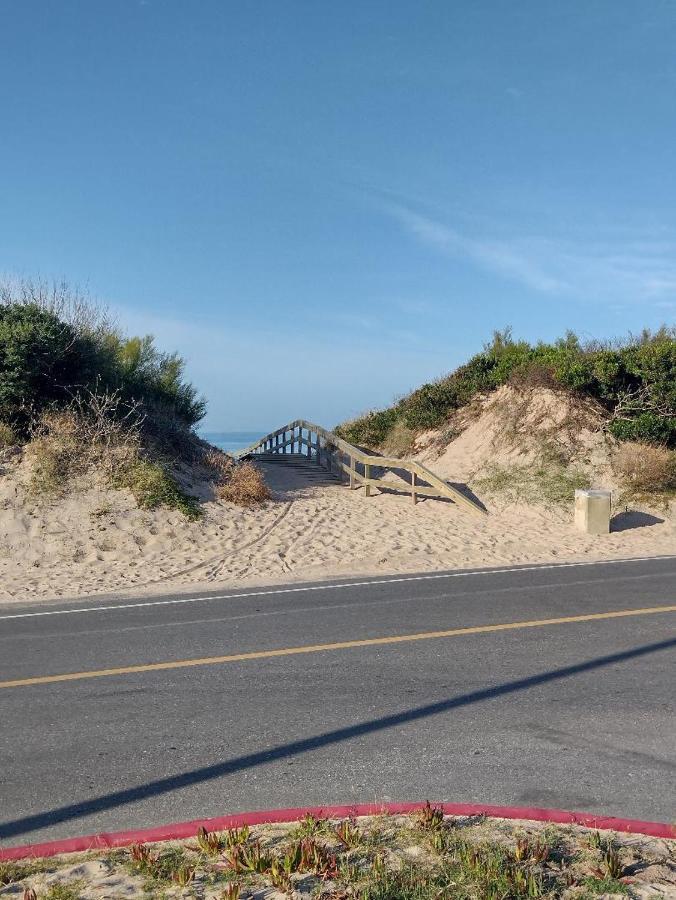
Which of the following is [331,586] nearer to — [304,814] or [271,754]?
[271,754]

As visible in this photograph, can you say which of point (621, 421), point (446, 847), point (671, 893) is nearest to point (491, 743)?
point (446, 847)

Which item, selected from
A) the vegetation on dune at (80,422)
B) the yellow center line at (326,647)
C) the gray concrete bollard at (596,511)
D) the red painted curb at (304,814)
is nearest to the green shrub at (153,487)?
the vegetation on dune at (80,422)

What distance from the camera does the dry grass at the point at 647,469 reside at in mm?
20172

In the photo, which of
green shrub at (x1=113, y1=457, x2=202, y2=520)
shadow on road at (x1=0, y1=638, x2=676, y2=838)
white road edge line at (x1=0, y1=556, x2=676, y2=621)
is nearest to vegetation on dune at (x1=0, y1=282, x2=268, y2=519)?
green shrub at (x1=113, y1=457, x2=202, y2=520)

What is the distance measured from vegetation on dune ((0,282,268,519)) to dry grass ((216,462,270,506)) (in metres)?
0.03

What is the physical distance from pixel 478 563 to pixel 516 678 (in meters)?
7.51

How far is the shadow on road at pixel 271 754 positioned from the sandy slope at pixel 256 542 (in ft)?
21.7

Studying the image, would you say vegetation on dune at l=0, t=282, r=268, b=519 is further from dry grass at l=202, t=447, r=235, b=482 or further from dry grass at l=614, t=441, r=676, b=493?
dry grass at l=614, t=441, r=676, b=493

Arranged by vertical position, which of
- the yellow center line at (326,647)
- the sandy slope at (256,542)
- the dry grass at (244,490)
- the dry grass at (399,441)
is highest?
the dry grass at (399,441)

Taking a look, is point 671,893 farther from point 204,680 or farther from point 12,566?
point 12,566

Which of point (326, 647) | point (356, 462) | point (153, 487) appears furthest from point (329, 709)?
point (356, 462)

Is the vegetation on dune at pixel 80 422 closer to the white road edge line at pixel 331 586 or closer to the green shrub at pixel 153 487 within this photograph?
the green shrub at pixel 153 487

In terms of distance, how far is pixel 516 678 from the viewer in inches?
288

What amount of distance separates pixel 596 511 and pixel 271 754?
1385 cm
